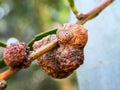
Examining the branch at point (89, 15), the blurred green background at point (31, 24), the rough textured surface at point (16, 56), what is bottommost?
the blurred green background at point (31, 24)

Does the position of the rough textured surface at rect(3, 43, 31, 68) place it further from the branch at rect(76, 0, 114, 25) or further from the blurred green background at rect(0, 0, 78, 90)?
the blurred green background at rect(0, 0, 78, 90)

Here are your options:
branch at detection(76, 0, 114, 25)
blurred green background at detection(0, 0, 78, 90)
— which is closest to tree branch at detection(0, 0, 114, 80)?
branch at detection(76, 0, 114, 25)

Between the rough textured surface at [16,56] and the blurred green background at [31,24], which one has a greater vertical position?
the rough textured surface at [16,56]

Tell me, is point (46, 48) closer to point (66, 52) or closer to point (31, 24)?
point (66, 52)

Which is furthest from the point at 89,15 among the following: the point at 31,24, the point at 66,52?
the point at 31,24

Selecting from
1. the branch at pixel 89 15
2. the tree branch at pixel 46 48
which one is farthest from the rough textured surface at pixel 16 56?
the branch at pixel 89 15

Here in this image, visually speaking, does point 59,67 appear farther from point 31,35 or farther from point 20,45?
point 31,35

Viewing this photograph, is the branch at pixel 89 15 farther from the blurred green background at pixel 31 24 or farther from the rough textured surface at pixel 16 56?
the blurred green background at pixel 31 24
